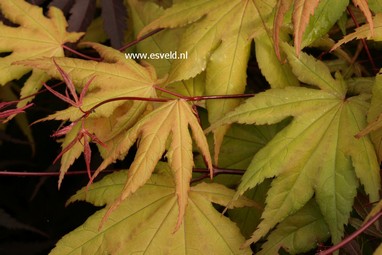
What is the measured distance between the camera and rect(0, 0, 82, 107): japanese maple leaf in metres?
0.99

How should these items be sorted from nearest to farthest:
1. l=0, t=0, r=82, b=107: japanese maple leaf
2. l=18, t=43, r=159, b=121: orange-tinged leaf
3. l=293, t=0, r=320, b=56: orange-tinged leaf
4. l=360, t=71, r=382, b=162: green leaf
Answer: l=293, t=0, r=320, b=56: orange-tinged leaf
l=360, t=71, r=382, b=162: green leaf
l=18, t=43, r=159, b=121: orange-tinged leaf
l=0, t=0, r=82, b=107: japanese maple leaf

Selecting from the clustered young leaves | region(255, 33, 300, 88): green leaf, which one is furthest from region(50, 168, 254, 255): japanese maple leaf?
region(255, 33, 300, 88): green leaf

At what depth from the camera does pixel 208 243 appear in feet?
2.74

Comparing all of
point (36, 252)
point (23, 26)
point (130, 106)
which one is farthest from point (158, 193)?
point (36, 252)

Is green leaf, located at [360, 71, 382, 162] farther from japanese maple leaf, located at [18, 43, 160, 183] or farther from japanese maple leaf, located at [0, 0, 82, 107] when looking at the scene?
japanese maple leaf, located at [0, 0, 82, 107]

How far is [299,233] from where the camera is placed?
2.70 feet

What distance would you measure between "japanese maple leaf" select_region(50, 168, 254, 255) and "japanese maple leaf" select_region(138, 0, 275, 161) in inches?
6.0

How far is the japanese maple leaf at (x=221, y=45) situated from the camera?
889 millimetres

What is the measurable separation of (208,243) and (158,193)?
0.12 m

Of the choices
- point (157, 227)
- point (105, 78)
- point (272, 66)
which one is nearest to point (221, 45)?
point (272, 66)

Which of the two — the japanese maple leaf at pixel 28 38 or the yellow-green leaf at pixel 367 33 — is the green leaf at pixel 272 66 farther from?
the japanese maple leaf at pixel 28 38

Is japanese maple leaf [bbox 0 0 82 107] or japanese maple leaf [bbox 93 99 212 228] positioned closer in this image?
japanese maple leaf [bbox 93 99 212 228]

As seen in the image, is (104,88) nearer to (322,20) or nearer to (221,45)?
(221,45)

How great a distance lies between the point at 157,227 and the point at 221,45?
336 mm
